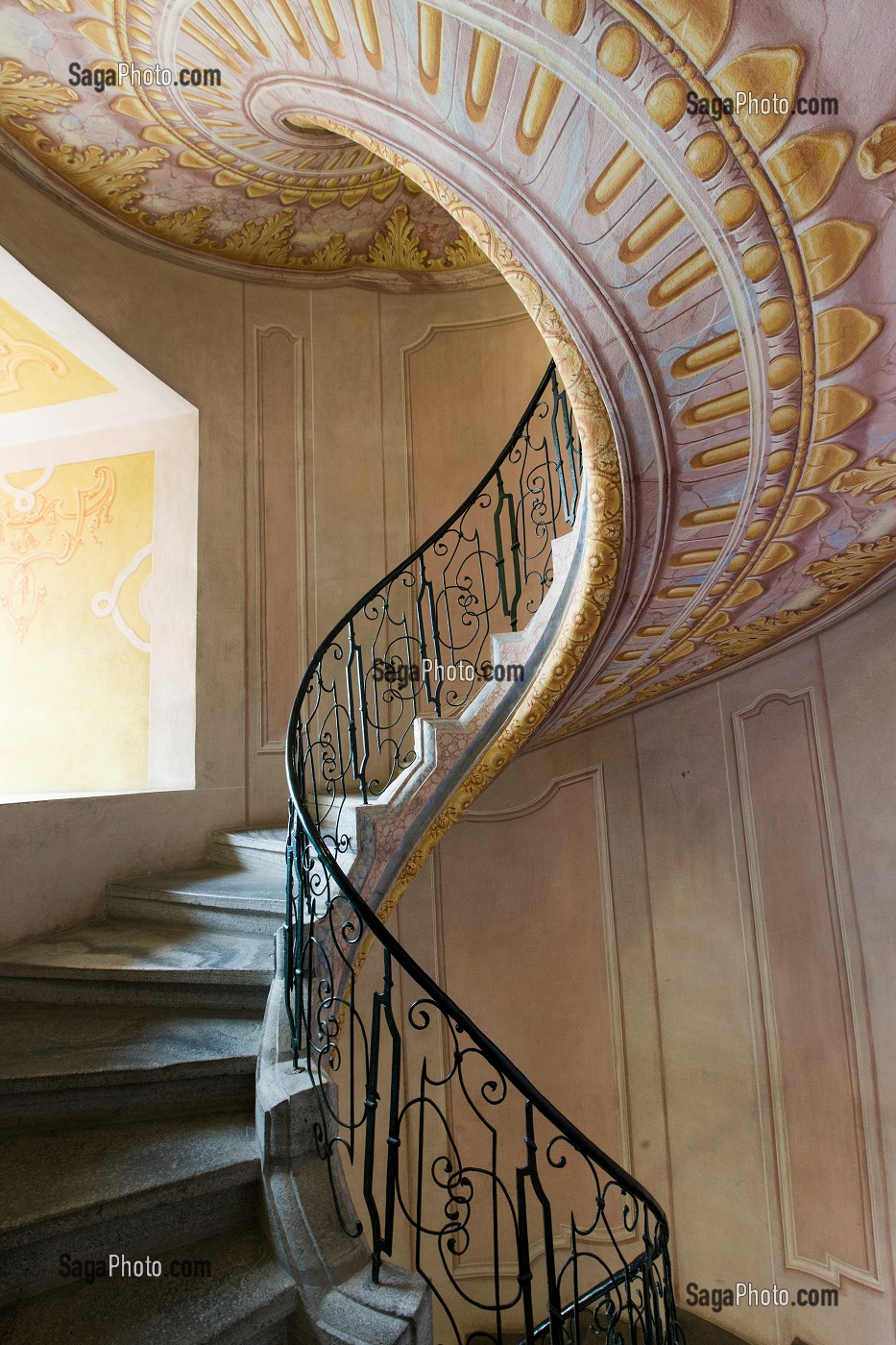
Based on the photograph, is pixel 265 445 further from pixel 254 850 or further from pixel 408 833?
pixel 408 833

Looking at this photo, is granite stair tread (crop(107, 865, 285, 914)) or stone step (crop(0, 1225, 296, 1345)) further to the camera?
granite stair tread (crop(107, 865, 285, 914))

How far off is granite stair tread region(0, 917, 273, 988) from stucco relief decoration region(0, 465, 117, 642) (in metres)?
2.47

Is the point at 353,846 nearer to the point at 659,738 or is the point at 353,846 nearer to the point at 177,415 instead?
the point at 659,738

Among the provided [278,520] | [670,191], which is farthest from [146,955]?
[670,191]

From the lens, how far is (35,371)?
4465 millimetres

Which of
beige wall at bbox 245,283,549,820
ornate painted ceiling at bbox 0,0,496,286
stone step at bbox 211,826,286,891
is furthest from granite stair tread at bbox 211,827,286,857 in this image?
ornate painted ceiling at bbox 0,0,496,286

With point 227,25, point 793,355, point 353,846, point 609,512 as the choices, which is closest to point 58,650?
point 353,846

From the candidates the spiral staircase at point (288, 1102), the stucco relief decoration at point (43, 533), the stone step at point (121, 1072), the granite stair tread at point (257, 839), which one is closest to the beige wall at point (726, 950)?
the spiral staircase at point (288, 1102)

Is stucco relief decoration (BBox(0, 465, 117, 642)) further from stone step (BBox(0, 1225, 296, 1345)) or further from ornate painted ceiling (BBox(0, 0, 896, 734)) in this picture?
stone step (BBox(0, 1225, 296, 1345))

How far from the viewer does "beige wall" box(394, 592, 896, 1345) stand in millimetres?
4109

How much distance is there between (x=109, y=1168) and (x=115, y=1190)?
0.47 ft

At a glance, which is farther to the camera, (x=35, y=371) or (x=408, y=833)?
(x=35, y=371)

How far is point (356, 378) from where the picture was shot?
5.34 metres

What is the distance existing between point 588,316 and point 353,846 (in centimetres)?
228
